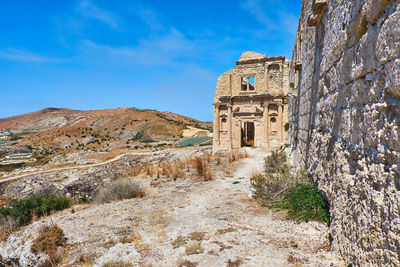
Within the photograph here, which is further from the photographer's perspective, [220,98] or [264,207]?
[220,98]

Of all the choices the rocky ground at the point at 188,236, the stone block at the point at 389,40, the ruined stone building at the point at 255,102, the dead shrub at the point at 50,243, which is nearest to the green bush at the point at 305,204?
the rocky ground at the point at 188,236

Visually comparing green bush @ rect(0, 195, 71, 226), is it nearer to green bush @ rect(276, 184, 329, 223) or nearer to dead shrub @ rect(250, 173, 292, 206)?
dead shrub @ rect(250, 173, 292, 206)

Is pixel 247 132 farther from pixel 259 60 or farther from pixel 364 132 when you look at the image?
pixel 364 132

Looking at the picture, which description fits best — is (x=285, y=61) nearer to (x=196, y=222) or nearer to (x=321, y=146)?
(x=321, y=146)

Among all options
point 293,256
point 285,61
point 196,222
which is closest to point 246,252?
point 293,256

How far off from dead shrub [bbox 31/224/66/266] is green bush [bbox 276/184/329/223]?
12.6ft

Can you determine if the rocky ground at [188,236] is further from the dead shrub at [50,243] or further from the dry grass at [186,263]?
the dead shrub at [50,243]

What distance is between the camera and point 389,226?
1.71 metres

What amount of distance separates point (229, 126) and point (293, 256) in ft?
49.4

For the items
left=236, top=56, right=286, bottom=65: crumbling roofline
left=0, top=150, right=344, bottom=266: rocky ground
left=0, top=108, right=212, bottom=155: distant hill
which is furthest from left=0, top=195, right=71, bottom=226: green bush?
left=0, top=108, right=212, bottom=155: distant hill

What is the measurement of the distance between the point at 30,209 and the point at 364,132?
810 centimetres

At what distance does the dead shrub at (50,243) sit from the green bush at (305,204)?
3835 mm

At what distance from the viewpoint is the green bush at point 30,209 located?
617 cm

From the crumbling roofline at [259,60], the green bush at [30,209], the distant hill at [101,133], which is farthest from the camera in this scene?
the distant hill at [101,133]
